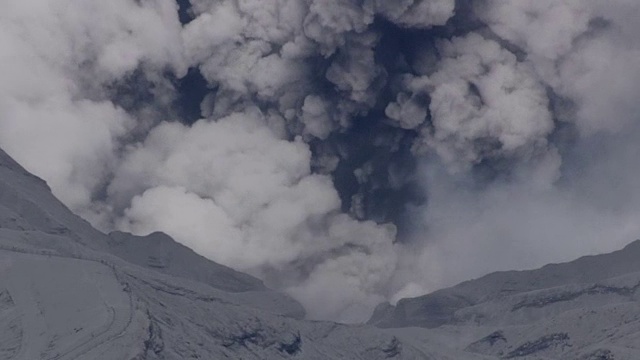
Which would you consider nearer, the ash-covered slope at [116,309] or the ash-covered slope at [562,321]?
the ash-covered slope at [116,309]

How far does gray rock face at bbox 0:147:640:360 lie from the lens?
297 feet

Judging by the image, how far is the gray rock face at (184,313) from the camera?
90562 millimetres

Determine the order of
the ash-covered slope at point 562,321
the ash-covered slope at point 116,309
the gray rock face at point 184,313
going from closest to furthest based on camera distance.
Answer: the ash-covered slope at point 116,309, the gray rock face at point 184,313, the ash-covered slope at point 562,321

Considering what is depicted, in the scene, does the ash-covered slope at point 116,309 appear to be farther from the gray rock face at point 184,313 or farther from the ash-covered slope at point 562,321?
the ash-covered slope at point 562,321

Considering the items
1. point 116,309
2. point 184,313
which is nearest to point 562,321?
point 184,313

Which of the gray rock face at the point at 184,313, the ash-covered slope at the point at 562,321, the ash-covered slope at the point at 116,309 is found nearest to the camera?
the ash-covered slope at the point at 116,309

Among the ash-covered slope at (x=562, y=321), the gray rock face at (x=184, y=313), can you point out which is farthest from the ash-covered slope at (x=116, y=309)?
the ash-covered slope at (x=562, y=321)

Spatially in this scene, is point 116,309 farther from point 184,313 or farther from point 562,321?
point 562,321

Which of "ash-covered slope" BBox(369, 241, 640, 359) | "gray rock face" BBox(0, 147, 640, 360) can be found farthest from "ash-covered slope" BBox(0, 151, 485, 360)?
"ash-covered slope" BBox(369, 241, 640, 359)

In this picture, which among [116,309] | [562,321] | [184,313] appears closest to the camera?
[116,309]

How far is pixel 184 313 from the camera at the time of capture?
115 metres

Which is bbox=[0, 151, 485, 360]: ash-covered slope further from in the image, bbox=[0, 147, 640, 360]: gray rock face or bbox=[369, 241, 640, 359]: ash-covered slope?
bbox=[369, 241, 640, 359]: ash-covered slope

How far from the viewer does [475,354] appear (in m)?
150

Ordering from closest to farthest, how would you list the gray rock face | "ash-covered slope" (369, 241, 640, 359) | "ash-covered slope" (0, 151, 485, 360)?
1. "ash-covered slope" (0, 151, 485, 360)
2. the gray rock face
3. "ash-covered slope" (369, 241, 640, 359)
